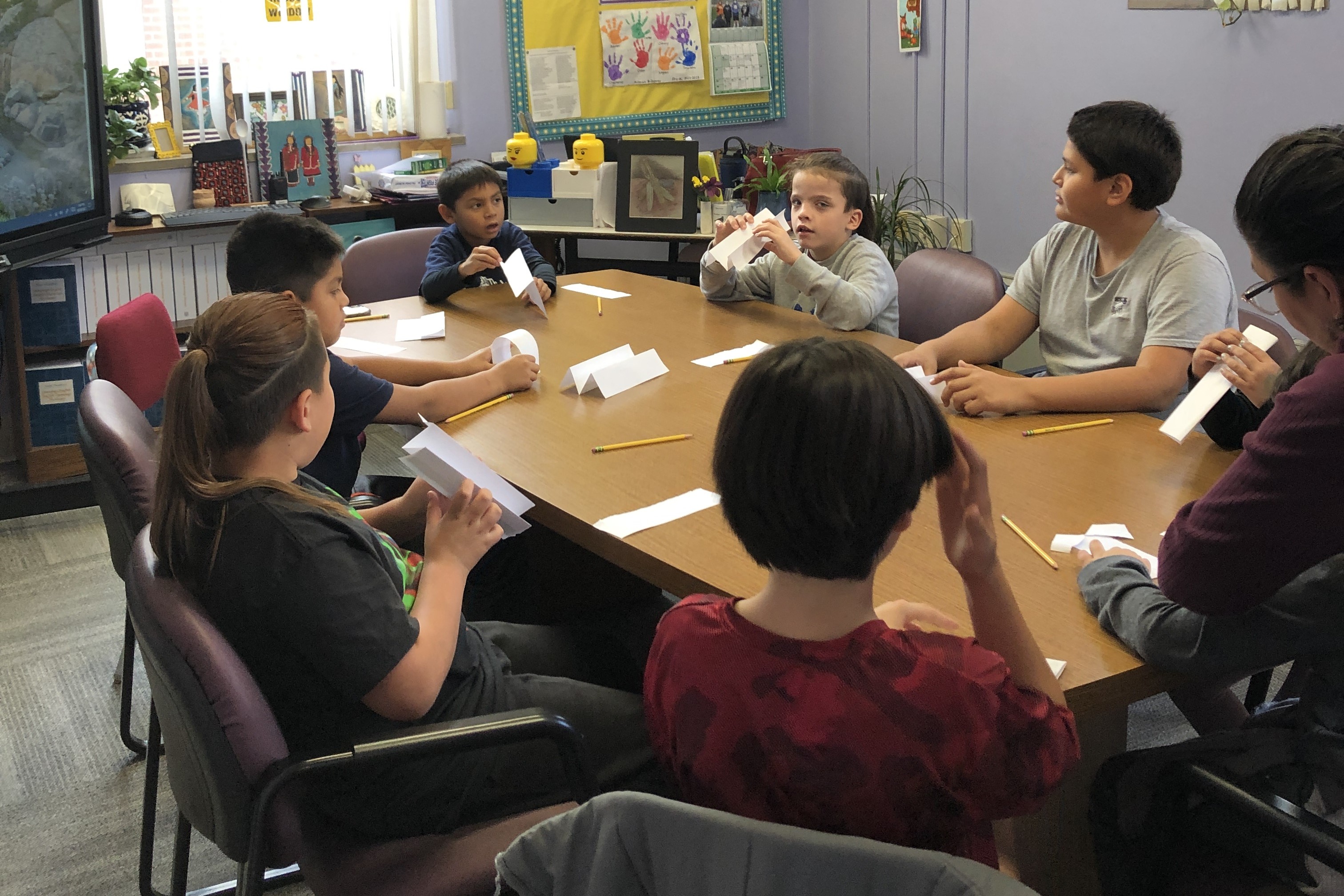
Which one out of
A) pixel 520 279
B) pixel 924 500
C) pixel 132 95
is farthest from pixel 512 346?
pixel 132 95

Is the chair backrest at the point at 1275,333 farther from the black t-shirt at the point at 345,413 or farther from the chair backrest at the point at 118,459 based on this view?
the chair backrest at the point at 118,459

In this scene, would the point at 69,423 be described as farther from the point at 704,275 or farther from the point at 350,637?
the point at 350,637

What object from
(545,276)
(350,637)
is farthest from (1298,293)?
(545,276)

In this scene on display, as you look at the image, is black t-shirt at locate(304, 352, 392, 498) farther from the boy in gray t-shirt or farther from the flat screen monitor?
the flat screen monitor

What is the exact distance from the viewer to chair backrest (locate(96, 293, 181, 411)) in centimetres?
207

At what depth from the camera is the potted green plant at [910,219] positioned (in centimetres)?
460

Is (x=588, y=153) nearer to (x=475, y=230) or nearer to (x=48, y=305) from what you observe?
(x=475, y=230)

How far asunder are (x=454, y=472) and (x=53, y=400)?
9.30ft

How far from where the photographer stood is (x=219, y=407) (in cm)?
125

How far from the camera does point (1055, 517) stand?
1.55 m

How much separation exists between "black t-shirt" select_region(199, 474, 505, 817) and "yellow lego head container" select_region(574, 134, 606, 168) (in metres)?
3.13

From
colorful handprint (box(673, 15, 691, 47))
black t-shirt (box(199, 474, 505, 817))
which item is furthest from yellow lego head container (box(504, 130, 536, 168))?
black t-shirt (box(199, 474, 505, 817))

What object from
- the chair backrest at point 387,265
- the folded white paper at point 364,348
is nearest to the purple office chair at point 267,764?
the folded white paper at point 364,348

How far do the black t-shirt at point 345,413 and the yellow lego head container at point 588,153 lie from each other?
7.42 feet
